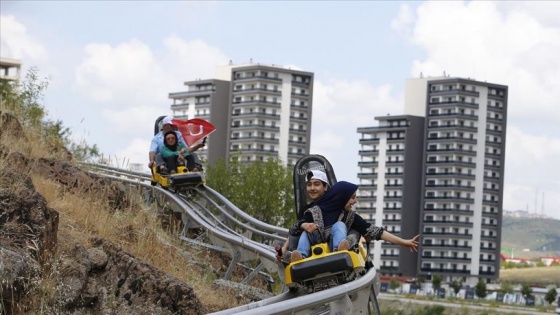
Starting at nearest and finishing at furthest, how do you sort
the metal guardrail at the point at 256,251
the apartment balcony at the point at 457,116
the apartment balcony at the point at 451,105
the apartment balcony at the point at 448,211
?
the metal guardrail at the point at 256,251, the apartment balcony at the point at 448,211, the apartment balcony at the point at 451,105, the apartment balcony at the point at 457,116

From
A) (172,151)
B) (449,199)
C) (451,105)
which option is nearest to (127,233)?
(172,151)

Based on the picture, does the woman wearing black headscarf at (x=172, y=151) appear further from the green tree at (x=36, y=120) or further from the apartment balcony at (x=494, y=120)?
the apartment balcony at (x=494, y=120)

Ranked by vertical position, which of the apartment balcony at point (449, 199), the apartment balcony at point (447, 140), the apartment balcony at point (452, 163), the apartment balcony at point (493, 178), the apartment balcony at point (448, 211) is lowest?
the apartment balcony at point (448, 211)

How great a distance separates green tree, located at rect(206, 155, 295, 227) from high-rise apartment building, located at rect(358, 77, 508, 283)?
121 m

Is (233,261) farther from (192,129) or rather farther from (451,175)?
(451,175)

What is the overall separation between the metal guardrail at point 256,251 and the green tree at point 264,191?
39.2m

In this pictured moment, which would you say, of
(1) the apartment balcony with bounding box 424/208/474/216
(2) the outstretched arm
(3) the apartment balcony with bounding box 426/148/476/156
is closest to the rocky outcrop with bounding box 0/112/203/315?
(2) the outstretched arm

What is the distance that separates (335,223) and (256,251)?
14.2ft

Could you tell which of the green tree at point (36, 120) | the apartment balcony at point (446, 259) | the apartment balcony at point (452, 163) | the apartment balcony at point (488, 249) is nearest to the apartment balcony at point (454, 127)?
the apartment balcony at point (452, 163)

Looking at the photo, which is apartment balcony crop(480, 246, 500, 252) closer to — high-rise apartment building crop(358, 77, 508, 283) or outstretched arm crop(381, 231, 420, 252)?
high-rise apartment building crop(358, 77, 508, 283)

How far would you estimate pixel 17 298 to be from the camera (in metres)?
9.38

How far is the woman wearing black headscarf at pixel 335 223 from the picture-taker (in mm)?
11188

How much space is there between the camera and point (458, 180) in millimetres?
194625

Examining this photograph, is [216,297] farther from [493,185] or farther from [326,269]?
[493,185]
